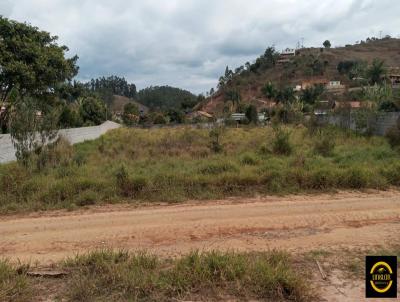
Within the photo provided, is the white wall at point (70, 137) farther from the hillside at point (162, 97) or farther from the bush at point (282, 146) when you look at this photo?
the hillside at point (162, 97)

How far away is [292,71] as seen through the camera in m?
101

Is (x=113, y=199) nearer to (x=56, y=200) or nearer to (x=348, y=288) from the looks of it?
(x=56, y=200)

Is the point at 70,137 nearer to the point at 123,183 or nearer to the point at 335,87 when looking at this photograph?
the point at 123,183

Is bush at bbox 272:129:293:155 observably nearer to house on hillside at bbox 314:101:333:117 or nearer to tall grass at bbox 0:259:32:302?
tall grass at bbox 0:259:32:302

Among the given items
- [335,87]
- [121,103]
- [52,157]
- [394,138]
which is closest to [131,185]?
[52,157]

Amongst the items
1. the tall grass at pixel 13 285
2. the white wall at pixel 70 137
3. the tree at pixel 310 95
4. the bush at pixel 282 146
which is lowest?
the tall grass at pixel 13 285

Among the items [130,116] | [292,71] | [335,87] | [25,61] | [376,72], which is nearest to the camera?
[25,61]

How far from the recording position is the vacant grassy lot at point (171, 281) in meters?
3.82

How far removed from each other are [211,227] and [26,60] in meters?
17.7

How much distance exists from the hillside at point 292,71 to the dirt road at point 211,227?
257ft

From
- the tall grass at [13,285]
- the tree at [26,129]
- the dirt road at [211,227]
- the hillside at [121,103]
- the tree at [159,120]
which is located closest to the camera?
the tall grass at [13,285]

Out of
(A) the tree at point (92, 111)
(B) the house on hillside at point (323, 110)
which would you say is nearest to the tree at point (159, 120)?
(A) the tree at point (92, 111)

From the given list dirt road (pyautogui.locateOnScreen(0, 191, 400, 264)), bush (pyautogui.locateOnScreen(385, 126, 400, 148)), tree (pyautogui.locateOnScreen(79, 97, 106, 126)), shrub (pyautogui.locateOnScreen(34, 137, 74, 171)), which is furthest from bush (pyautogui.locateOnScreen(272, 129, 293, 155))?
tree (pyautogui.locateOnScreen(79, 97, 106, 126))

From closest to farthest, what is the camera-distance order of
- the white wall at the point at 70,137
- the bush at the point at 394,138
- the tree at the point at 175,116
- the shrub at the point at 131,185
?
the shrub at the point at 131,185
the white wall at the point at 70,137
the bush at the point at 394,138
the tree at the point at 175,116
